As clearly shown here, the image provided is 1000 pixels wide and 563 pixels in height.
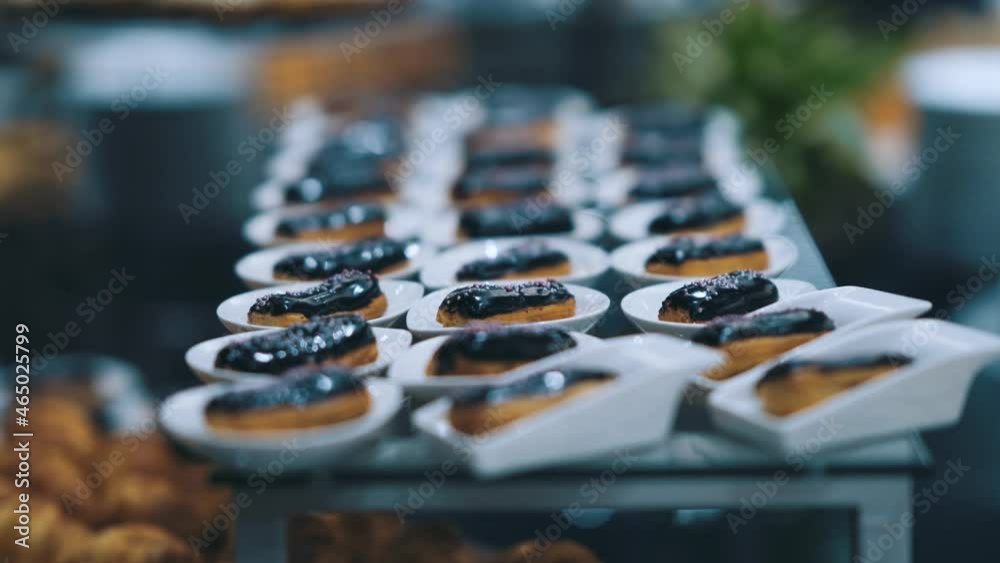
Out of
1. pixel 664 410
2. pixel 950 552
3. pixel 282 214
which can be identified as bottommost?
pixel 950 552

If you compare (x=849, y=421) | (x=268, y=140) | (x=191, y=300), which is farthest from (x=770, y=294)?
(x=191, y=300)

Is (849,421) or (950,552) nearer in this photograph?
(849,421)

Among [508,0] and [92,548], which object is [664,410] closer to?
[92,548]

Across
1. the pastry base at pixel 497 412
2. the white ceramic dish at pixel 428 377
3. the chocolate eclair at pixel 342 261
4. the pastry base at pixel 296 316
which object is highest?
the chocolate eclair at pixel 342 261

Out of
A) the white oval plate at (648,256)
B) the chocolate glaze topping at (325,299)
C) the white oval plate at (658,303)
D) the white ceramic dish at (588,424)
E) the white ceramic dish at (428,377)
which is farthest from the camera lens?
the white oval plate at (648,256)

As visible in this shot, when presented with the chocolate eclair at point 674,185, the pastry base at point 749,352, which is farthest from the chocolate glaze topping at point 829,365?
the chocolate eclair at point 674,185

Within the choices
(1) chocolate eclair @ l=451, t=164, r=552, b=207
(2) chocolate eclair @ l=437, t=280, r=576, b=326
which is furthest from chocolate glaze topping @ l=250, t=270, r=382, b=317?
(1) chocolate eclair @ l=451, t=164, r=552, b=207

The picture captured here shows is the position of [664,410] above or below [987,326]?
above

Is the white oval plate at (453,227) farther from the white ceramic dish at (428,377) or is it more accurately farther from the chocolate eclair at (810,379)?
the chocolate eclair at (810,379)
